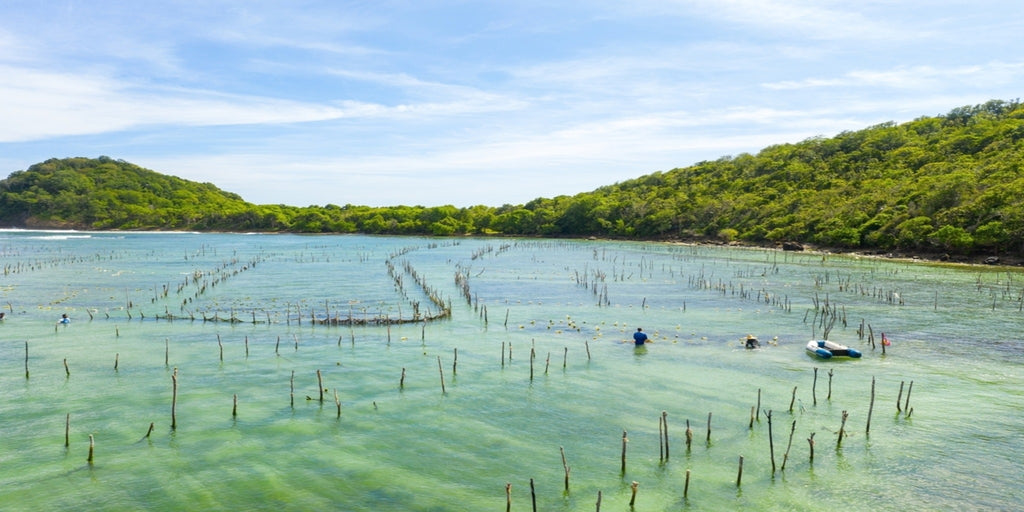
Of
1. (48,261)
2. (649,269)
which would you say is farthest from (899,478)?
(48,261)

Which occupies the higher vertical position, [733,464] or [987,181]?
[987,181]

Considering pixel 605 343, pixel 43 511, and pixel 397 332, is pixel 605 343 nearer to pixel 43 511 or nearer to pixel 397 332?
pixel 397 332

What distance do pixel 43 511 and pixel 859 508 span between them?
52.0 ft

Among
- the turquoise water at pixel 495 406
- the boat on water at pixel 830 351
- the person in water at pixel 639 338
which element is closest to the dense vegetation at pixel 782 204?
the turquoise water at pixel 495 406

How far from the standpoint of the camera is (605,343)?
2697cm

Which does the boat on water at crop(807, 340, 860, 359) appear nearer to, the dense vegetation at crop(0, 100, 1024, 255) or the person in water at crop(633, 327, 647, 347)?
the person in water at crop(633, 327, 647, 347)

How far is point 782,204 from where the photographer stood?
107188mm

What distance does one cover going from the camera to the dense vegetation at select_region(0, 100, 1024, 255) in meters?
70.1

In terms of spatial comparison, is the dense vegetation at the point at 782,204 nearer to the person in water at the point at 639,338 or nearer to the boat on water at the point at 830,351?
the boat on water at the point at 830,351

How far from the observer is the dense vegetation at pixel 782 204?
7006 cm

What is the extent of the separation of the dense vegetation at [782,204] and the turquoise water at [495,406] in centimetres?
3570

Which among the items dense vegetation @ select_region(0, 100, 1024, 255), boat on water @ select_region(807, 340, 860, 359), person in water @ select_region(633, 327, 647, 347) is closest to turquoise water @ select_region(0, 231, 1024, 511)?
person in water @ select_region(633, 327, 647, 347)

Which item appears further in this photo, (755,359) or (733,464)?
(755,359)

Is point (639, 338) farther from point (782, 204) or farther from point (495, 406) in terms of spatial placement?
point (782, 204)
